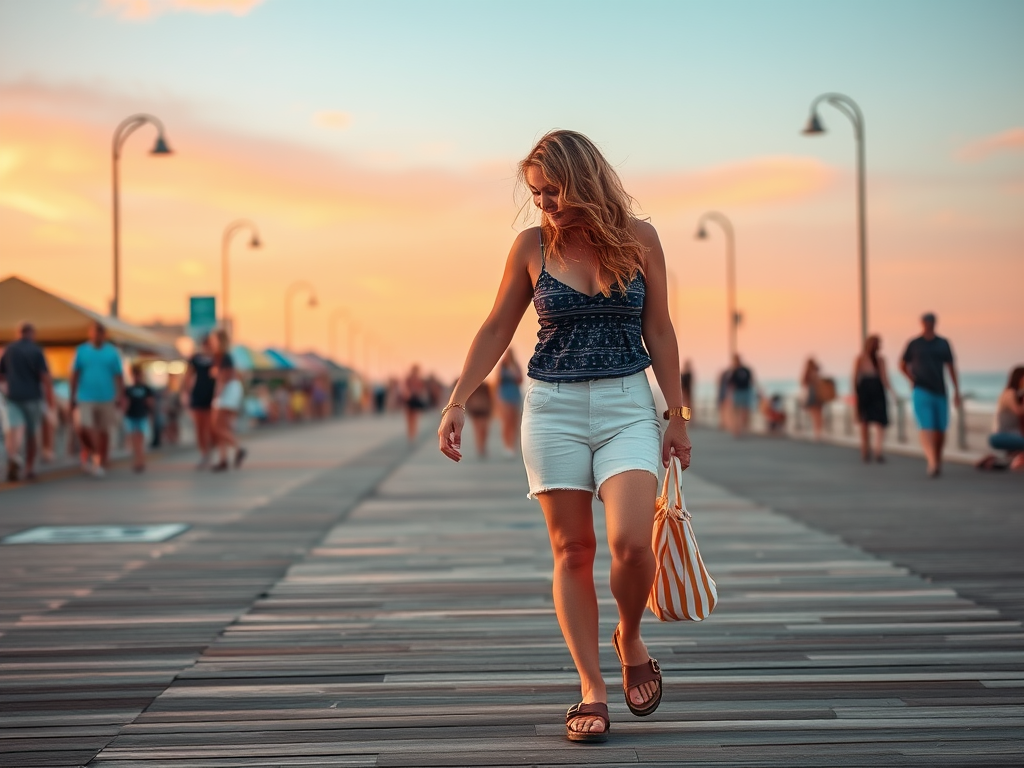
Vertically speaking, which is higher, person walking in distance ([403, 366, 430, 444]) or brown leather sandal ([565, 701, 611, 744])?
person walking in distance ([403, 366, 430, 444])

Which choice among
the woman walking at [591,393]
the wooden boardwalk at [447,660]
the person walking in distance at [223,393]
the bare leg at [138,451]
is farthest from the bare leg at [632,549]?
the bare leg at [138,451]

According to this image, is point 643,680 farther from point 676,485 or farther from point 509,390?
point 509,390

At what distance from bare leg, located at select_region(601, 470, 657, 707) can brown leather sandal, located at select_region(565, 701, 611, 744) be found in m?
0.14

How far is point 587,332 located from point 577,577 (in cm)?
74

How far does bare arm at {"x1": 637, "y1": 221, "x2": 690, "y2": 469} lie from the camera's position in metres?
4.11

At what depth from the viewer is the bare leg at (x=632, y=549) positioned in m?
3.90

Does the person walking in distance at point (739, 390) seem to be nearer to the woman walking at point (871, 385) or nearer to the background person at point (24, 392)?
the woman walking at point (871, 385)

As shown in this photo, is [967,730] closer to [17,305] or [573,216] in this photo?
[573,216]

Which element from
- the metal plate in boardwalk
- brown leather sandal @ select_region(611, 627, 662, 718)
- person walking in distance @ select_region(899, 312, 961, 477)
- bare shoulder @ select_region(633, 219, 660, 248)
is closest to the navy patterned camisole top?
bare shoulder @ select_region(633, 219, 660, 248)

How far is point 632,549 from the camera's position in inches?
156

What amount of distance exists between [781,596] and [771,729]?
8.84 feet

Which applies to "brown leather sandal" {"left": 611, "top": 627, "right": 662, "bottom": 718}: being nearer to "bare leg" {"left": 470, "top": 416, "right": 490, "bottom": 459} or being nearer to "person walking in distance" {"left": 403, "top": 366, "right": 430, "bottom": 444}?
"bare leg" {"left": 470, "top": 416, "right": 490, "bottom": 459}

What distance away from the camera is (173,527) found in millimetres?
10422

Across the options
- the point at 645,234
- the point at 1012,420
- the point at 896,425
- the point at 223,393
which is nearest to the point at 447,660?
the point at 645,234
